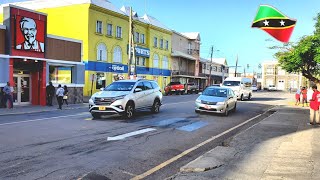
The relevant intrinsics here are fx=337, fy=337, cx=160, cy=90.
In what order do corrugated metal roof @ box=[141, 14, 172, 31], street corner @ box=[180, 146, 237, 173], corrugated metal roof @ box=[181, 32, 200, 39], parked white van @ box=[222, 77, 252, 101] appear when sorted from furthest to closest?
corrugated metal roof @ box=[181, 32, 200, 39], corrugated metal roof @ box=[141, 14, 172, 31], parked white van @ box=[222, 77, 252, 101], street corner @ box=[180, 146, 237, 173]

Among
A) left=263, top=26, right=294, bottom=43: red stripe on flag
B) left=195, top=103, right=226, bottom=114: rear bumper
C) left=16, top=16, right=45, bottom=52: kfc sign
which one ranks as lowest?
left=195, top=103, right=226, bottom=114: rear bumper

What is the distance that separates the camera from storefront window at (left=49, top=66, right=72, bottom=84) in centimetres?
2542

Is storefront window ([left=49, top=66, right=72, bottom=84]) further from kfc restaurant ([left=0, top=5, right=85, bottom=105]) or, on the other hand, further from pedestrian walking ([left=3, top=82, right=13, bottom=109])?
pedestrian walking ([left=3, top=82, right=13, bottom=109])

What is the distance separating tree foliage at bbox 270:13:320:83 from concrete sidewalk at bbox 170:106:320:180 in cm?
905

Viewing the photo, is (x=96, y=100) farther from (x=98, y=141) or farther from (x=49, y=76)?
(x=49, y=76)

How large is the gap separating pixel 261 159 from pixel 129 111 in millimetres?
8282

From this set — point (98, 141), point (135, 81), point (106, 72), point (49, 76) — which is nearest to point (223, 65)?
point (106, 72)

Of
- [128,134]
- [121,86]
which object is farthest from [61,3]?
[128,134]

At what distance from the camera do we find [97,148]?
8.41 meters

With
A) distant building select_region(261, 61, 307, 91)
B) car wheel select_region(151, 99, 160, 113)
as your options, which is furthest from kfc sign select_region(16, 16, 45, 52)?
distant building select_region(261, 61, 307, 91)

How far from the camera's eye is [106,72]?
136ft

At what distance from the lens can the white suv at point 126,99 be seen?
14352mm

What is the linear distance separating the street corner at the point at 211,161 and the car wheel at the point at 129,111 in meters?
6.70

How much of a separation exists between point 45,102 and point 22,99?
156cm
